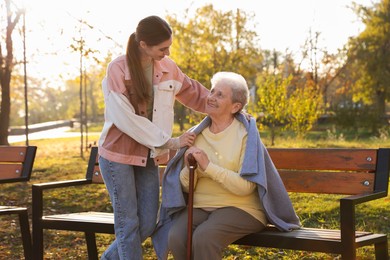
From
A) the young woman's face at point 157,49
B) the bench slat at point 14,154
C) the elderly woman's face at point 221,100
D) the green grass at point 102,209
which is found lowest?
the green grass at point 102,209

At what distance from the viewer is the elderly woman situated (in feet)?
13.1

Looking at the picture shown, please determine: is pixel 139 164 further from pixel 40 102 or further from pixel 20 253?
pixel 40 102

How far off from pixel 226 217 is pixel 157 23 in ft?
3.80

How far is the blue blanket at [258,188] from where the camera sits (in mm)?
4023

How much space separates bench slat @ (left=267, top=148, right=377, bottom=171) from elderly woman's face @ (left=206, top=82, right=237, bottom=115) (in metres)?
0.79

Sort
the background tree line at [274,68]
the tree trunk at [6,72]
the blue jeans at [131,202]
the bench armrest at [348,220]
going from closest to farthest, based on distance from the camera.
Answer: the bench armrest at [348,220] → the blue jeans at [131,202] → the tree trunk at [6,72] → the background tree line at [274,68]

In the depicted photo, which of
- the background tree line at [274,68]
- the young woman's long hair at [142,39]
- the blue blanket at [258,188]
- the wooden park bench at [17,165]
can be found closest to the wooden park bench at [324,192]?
the blue blanket at [258,188]

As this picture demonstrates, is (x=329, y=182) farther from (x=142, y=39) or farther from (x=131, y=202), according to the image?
(x=142, y=39)

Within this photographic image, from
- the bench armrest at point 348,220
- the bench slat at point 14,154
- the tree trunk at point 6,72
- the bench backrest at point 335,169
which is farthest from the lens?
the tree trunk at point 6,72

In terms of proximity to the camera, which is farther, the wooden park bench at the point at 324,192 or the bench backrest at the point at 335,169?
the bench backrest at the point at 335,169

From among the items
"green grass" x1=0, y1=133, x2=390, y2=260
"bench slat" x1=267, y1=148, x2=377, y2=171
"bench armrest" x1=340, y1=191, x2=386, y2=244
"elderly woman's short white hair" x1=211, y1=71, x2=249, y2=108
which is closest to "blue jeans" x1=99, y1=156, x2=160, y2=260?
"elderly woman's short white hair" x1=211, y1=71, x2=249, y2=108

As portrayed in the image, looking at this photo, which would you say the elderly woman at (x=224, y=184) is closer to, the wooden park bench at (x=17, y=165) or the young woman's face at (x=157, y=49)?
the young woman's face at (x=157, y=49)

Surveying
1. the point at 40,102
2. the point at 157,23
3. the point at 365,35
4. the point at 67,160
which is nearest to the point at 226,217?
the point at 157,23

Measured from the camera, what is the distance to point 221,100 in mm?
4145
